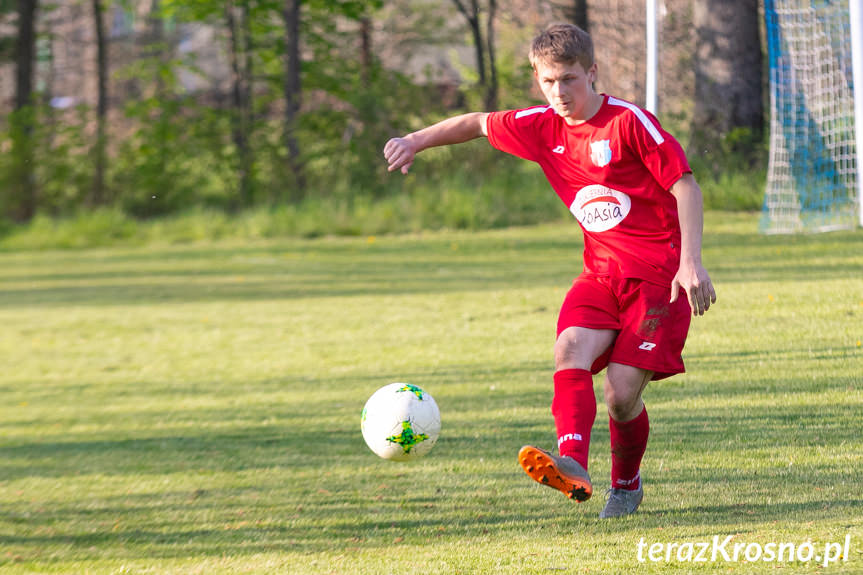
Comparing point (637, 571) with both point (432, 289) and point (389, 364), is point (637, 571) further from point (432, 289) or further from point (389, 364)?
point (432, 289)

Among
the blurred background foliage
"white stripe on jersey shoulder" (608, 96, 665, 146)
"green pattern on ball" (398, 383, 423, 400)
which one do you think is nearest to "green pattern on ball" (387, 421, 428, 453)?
"green pattern on ball" (398, 383, 423, 400)

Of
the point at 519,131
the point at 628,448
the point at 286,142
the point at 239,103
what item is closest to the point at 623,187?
the point at 519,131

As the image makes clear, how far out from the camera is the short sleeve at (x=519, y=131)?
4.30m

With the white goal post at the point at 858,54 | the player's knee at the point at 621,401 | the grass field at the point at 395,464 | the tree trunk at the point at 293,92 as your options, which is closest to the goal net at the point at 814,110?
the grass field at the point at 395,464

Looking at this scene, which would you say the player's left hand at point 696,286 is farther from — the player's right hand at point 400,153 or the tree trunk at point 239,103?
the tree trunk at point 239,103

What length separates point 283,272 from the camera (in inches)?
548

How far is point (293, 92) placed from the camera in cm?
2205

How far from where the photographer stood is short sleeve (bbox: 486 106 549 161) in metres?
4.30

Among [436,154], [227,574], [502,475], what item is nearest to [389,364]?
[502,475]

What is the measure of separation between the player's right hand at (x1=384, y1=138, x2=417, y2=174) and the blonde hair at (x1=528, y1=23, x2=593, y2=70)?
661mm

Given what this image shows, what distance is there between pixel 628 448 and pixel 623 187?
103 cm

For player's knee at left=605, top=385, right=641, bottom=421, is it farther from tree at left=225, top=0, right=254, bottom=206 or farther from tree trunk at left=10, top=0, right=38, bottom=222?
tree trunk at left=10, top=0, right=38, bottom=222

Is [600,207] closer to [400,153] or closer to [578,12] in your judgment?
Result: [400,153]

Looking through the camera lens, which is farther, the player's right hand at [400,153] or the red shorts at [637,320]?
the player's right hand at [400,153]
